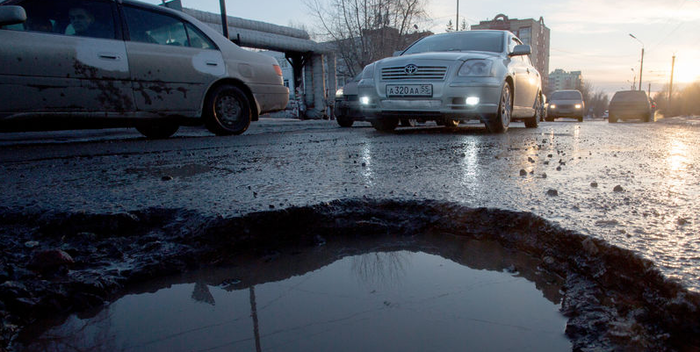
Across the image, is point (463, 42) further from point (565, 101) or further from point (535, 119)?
point (565, 101)

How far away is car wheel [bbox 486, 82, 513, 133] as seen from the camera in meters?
5.84

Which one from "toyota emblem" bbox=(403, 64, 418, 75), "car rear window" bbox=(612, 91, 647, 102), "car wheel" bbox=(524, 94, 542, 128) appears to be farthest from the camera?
"car rear window" bbox=(612, 91, 647, 102)

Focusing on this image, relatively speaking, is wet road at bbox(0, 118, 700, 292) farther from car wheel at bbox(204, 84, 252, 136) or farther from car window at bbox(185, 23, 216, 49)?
car window at bbox(185, 23, 216, 49)

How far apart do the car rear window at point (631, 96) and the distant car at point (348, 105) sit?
41.8 feet

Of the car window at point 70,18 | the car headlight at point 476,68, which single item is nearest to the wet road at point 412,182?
the car window at point 70,18

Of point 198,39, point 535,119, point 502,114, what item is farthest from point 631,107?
point 198,39

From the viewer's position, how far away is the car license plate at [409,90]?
5.49 metres

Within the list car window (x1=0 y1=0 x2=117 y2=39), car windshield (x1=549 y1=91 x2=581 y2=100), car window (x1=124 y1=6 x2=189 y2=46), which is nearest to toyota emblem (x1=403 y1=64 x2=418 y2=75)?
car window (x1=124 y1=6 x2=189 y2=46)

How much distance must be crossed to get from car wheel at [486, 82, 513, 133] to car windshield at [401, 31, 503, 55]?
640 millimetres

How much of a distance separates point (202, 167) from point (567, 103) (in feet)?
58.8

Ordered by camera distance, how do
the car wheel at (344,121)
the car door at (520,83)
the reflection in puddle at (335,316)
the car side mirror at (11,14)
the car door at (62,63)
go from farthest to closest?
the car wheel at (344,121) → the car door at (520,83) → the car door at (62,63) → the car side mirror at (11,14) → the reflection in puddle at (335,316)

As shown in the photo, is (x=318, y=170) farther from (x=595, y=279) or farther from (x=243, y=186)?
(x=595, y=279)

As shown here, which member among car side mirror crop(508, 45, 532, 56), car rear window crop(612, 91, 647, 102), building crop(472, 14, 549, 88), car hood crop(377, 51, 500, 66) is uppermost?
building crop(472, 14, 549, 88)

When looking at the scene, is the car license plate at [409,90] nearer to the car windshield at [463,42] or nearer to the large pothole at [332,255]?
the car windshield at [463,42]
